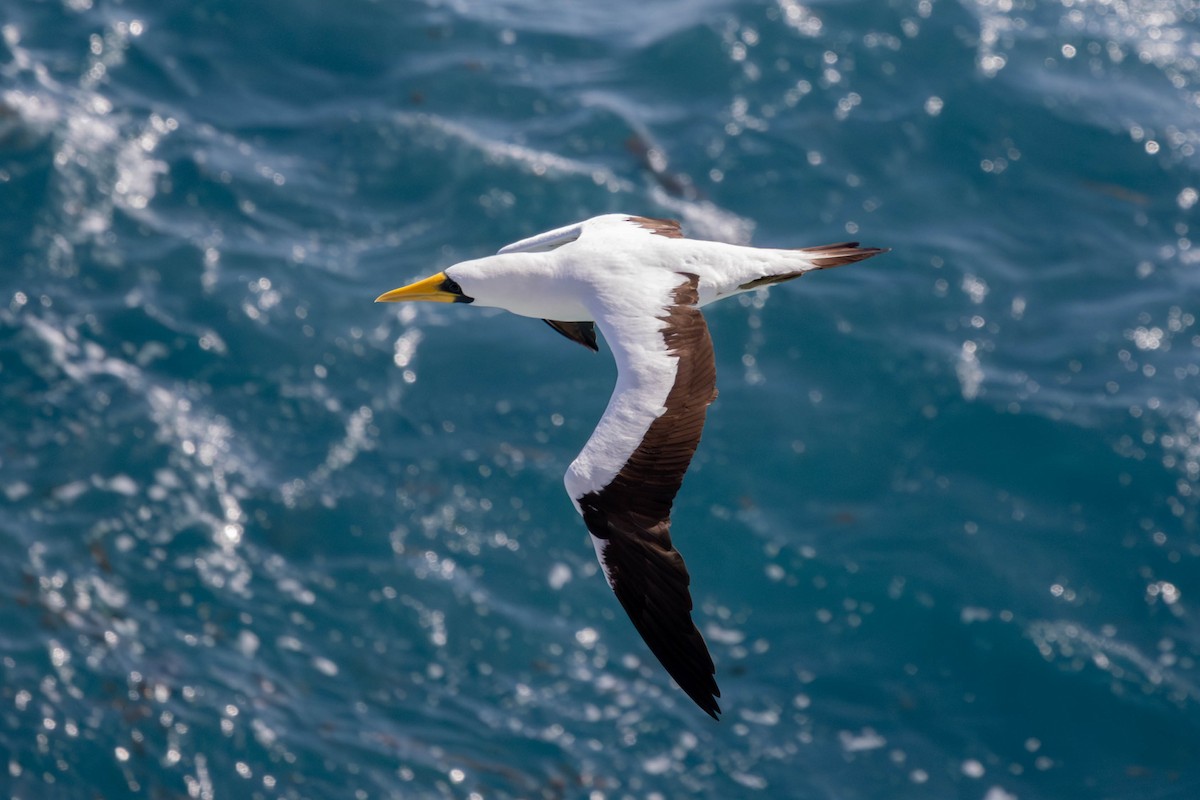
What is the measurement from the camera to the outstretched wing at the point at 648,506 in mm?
6957

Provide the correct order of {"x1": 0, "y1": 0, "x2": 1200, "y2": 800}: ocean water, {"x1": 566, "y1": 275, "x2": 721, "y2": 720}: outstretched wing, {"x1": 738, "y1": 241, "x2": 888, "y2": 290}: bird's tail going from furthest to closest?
{"x1": 0, "y1": 0, "x2": 1200, "y2": 800}: ocean water
{"x1": 738, "y1": 241, "x2": 888, "y2": 290}: bird's tail
{"x1": 566, "y1": 275, "x2": 721, "y2": 720}: outstretched wing

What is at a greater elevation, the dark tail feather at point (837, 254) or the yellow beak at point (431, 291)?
the dark tail feather at point (837, 254)

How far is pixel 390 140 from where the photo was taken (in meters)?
16.0

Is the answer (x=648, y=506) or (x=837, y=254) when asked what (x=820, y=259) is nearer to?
(x=837, y=254)

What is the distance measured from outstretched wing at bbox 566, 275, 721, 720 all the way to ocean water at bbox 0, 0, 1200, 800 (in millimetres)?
4907

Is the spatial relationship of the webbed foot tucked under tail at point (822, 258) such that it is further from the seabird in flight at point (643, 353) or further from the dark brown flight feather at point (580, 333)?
the dark brown flight feather at point (580, 333)

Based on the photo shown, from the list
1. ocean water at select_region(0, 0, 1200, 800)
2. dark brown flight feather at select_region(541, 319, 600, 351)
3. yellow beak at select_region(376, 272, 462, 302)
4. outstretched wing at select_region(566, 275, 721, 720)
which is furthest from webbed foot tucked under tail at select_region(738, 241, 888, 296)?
ocean water at select_region(0, 0, 1200, 800)

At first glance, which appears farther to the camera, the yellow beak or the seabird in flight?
the yellow beak

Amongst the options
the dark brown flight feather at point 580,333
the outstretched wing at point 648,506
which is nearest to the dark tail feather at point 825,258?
the outstretched wing at point 648,506

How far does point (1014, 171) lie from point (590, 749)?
329 inches

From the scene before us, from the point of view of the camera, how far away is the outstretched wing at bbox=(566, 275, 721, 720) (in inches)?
274

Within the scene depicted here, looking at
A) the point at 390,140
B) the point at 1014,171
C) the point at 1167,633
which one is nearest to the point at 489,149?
the point at 390,140

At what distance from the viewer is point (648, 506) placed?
705cm

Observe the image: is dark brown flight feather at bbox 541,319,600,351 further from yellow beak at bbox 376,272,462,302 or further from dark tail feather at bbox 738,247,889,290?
dark tail feather at bbox 738,247,889,290
